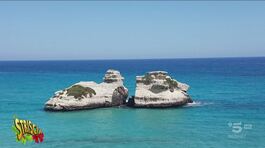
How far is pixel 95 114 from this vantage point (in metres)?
67.4

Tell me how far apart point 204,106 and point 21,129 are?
52593 mm

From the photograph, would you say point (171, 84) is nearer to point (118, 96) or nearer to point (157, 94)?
point (157, 94)

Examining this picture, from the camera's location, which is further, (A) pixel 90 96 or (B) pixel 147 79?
(B) pixel 147 79

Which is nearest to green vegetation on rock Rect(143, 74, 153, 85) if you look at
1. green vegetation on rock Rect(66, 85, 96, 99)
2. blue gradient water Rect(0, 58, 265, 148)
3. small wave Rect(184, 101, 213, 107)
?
blue gradient water Rect(0, 58, 265, 148)

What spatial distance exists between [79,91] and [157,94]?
44.2ft

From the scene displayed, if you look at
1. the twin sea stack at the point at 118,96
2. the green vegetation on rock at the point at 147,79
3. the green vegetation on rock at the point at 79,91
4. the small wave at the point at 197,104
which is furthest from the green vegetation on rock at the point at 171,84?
the green vegetation on rock at the point at 79,91

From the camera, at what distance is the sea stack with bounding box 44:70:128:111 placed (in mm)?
71250

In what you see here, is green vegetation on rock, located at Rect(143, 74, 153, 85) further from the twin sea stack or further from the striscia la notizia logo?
the striscia la notizia logo

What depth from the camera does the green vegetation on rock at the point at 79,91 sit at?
72.5 m

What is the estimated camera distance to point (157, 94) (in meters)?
74.0

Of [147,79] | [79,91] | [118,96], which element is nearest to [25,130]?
[79,91]

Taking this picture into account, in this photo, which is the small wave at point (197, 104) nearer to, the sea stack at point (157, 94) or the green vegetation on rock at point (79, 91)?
the sea stack at point (157, 94)

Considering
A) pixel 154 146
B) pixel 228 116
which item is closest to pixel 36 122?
pixel 154 146

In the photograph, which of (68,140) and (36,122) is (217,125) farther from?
(36,122)
